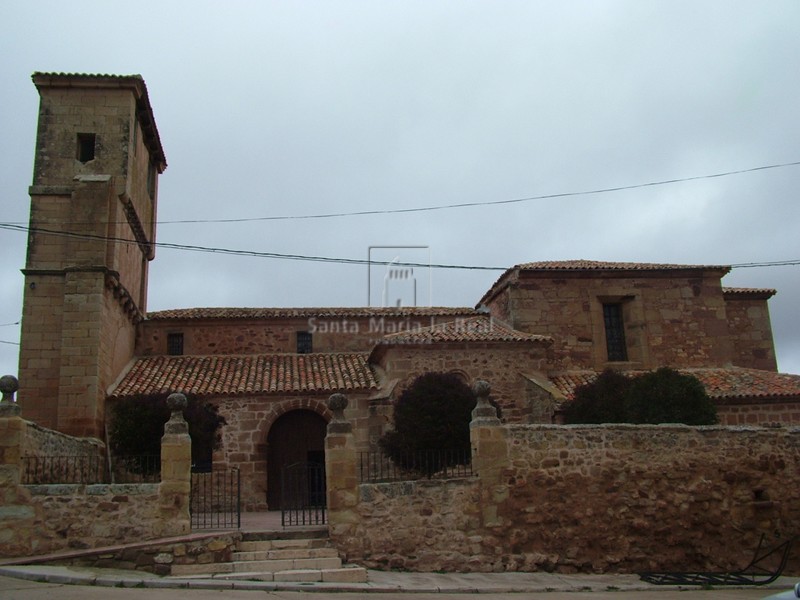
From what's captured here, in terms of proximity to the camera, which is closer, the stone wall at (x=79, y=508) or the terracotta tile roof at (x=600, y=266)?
the stone wall at (x=79, y=508)

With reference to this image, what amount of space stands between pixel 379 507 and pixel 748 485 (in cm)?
697

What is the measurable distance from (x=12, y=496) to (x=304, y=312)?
12.8m

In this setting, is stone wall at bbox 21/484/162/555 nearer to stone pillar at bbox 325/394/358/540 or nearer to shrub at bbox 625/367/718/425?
stone pillar at bbox 325/394/358/540

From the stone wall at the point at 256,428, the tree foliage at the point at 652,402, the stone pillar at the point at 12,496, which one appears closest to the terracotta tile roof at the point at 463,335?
the stone wall at the point at 256,428

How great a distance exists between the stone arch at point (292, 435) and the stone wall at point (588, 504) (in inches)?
293

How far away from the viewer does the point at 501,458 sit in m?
12.0

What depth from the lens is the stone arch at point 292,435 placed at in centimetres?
1866

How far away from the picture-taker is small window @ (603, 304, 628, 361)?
2138 cm

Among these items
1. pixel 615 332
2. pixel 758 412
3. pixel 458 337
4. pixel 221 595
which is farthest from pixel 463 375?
pixel 221 595

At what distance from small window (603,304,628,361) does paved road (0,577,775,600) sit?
11.0 metres

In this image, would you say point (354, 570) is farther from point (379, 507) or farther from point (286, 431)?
point (286, 431)

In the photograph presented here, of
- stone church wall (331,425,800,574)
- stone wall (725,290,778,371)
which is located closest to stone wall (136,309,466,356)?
stone wall (725,290,778,371)

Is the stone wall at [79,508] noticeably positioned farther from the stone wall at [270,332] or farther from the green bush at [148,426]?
the stone wall at [270,332]

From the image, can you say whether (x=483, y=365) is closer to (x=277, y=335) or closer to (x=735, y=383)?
(x=735, y=383)
